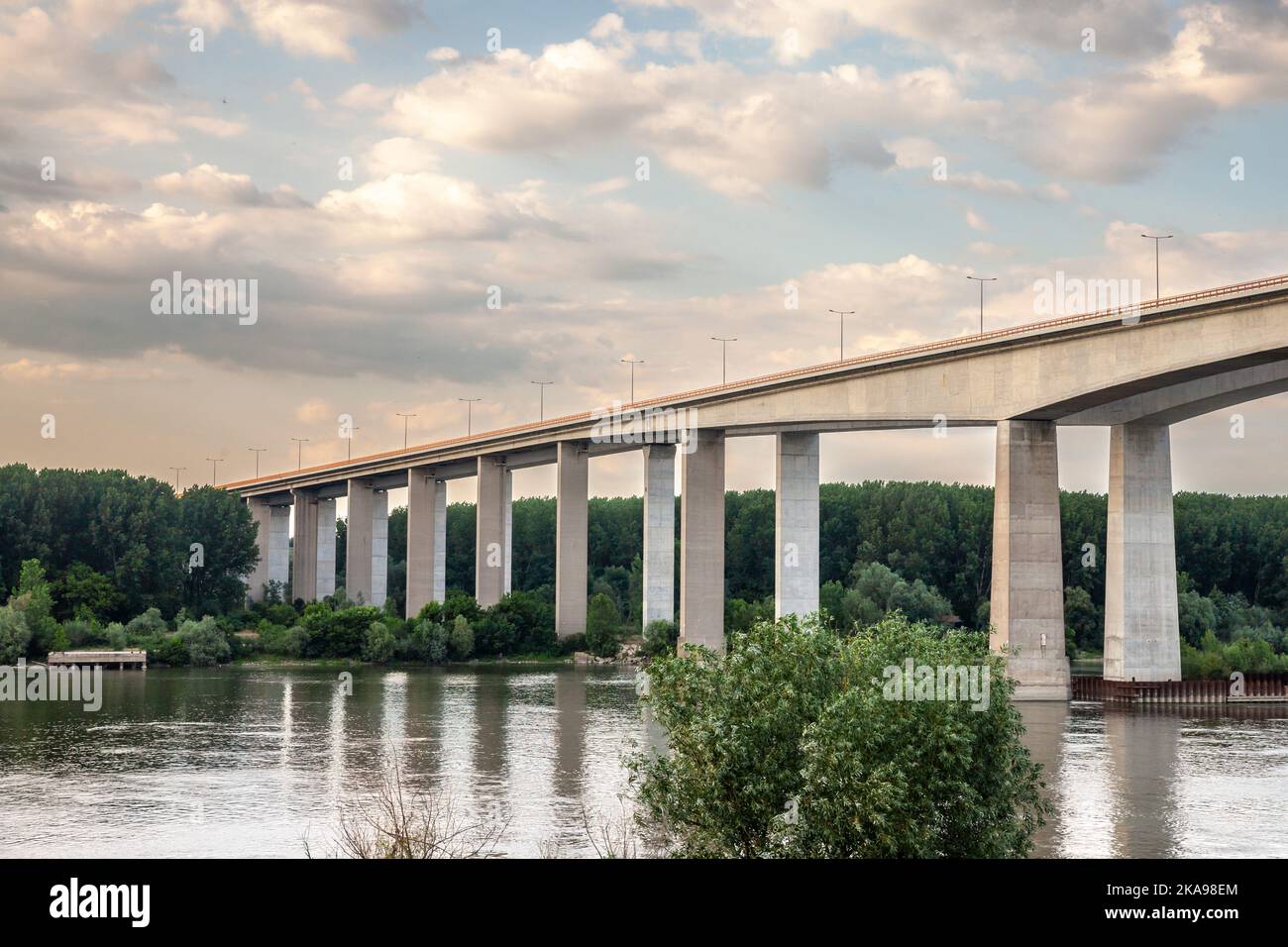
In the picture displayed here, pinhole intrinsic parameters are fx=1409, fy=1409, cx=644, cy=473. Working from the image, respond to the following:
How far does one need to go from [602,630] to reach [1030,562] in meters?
42.0

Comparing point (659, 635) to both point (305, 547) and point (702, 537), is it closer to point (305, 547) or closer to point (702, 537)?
point (702, 537)

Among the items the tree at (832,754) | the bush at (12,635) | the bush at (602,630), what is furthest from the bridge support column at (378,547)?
the tree at (832,754)

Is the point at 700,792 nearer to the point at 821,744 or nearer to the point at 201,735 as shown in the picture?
the point at 821,744

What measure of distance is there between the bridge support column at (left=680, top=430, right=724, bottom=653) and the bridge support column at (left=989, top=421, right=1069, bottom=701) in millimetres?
26286

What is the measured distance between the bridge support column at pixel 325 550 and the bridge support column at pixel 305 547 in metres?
0.35

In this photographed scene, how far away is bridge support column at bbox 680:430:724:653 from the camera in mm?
83250

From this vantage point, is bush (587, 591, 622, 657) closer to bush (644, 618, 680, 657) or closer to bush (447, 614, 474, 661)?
bush (644, 618, 680, 657)

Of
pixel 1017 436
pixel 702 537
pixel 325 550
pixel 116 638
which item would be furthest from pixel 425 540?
pixel 1017 436

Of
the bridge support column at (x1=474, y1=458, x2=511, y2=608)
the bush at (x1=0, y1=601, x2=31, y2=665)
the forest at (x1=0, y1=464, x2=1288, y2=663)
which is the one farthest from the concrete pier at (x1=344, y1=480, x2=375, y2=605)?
the bush at (x1=0, y1=601, x2=31, y2=665)

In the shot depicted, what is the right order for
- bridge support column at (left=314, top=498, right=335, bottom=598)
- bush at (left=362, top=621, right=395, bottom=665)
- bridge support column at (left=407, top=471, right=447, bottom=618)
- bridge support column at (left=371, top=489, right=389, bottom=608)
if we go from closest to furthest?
bush at (left=362, top=621, right=395, bottom=665), bridge support column at (left=407, top=471, right=447, bottom=618), bridge support column at (left=371, top=489, right=389, bottom=608), bridge support column at (left=314, top=498, right=335, bottom=598)

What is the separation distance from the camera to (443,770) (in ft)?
121

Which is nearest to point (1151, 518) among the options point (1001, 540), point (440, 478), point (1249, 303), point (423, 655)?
point (1001, 540)

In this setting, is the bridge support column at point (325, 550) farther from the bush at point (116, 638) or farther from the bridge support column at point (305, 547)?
the bush at point (116, 638)

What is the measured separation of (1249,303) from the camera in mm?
48969
